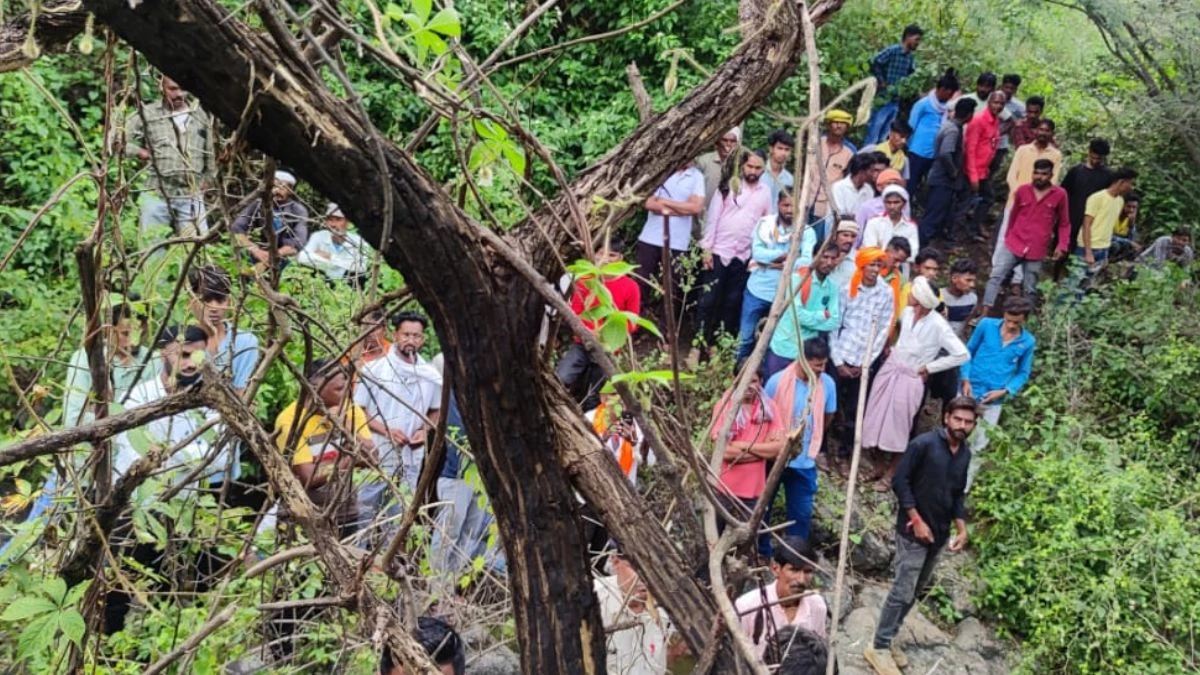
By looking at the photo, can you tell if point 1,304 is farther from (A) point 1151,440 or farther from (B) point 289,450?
(A) point 1151,440

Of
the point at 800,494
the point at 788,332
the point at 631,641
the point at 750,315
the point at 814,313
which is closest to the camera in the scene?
the point at 631,641

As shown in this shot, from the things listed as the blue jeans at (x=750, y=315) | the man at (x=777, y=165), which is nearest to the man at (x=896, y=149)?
the man at (x=777, y=165)

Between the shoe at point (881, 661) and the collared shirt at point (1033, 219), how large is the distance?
438cm

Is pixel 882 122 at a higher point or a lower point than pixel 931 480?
higher

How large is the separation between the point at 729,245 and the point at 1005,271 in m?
3.24

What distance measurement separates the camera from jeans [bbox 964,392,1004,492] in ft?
26.3

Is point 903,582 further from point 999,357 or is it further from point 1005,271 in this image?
point 1005,271

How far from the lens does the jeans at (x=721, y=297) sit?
25.7 feet

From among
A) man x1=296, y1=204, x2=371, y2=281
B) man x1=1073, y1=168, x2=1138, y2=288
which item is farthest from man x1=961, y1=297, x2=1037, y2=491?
man x1=296, y1=204, x2=371, y2=281

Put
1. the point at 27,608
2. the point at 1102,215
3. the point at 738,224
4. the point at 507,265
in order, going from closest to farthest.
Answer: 1. the point at 507,265
2. the point at 27,608
3. the point at 738,224
4. the point at 1102,215

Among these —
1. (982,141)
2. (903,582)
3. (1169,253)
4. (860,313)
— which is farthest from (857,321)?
(1169,253)

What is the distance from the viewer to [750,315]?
296 inches

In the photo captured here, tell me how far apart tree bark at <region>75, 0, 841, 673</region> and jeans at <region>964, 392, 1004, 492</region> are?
6.13 metres

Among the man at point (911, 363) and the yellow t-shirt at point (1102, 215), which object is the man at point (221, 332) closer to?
the man at point (911, 363)
